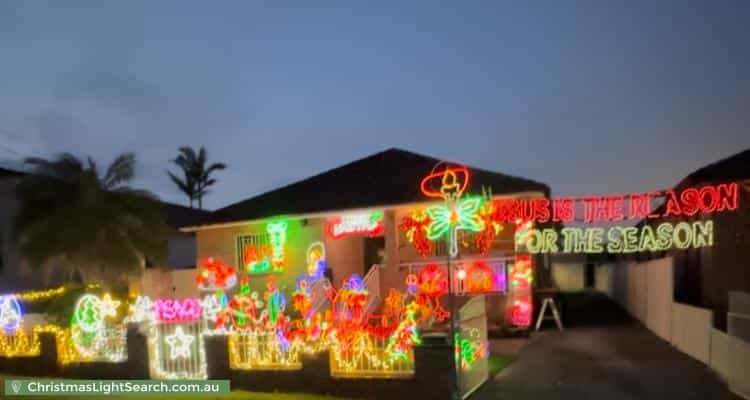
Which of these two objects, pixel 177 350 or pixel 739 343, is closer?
pixel 739 343

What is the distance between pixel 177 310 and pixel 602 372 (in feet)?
25.0

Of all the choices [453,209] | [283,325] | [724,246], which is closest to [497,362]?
[453,209]

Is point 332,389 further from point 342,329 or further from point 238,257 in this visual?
point 238,257

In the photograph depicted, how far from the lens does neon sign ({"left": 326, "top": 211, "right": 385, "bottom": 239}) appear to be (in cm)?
1781

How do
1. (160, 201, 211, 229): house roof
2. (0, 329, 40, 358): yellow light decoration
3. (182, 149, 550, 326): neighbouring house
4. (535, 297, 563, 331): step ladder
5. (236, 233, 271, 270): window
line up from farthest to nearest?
(160, 201, 211, 229): house roof, (236, 233, 271, 270): window, (182, 149, 550, 326): neighbouring house, (535, 297, 563, 331): step ladder, (0, 329, 40, 358): yellow light decoration

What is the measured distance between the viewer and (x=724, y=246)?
15.4m

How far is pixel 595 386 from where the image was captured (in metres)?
9.89

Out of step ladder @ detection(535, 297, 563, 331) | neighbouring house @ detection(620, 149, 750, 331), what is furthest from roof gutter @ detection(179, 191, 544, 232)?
neighbouring house @ detection(620, 149, 750, 331)

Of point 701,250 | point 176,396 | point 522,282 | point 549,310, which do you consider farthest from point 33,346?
point 701,250

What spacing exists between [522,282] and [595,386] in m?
5.63

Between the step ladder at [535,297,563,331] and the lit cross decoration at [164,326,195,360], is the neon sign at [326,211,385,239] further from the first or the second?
the lit cross decoration at [164,326,195,360]

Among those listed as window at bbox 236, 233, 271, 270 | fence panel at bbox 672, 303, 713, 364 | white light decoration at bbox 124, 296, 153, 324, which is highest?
window at bbox 236, 233, 271, 270

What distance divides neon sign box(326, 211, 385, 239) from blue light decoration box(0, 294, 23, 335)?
8.11 meters
